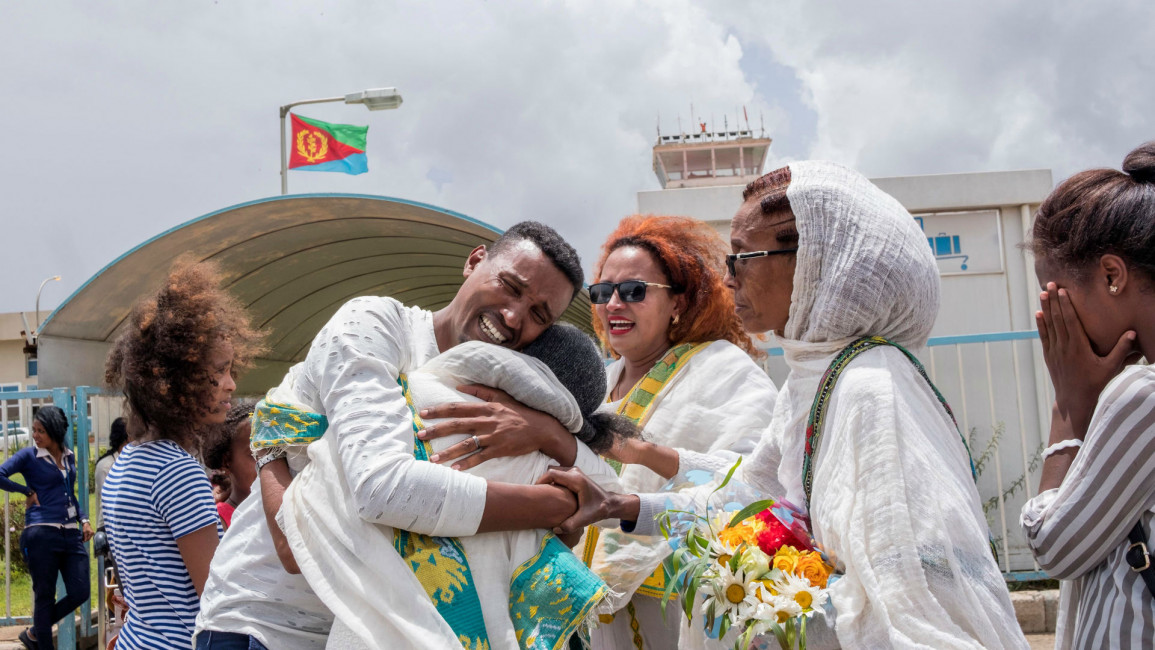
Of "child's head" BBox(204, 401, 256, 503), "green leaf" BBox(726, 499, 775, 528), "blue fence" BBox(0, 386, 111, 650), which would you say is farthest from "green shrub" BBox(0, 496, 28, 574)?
"green leaf" BBox(726, 499, 775, 528)

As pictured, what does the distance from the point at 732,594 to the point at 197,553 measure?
6.02 ft

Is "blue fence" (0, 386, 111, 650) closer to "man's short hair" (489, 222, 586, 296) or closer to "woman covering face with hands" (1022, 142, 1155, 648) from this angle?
"man's short hair" (489, 222, 586, 296)

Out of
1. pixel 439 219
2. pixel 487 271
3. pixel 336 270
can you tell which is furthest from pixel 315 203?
pixel 487 271

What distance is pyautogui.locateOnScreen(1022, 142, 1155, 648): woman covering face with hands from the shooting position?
1879 mm

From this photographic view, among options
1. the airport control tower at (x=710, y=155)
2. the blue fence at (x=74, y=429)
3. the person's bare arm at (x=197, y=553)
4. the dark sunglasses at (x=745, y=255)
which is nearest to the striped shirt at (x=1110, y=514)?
the dark sunglasses at (x=745, y=255)

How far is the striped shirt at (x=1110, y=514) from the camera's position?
1860mm

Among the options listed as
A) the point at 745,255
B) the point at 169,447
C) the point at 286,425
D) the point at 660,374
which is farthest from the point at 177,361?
the point at 745,255

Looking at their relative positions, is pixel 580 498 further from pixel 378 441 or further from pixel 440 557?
pixel 378 441

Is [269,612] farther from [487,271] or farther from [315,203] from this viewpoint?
[315,203]

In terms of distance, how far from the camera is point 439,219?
8.02m

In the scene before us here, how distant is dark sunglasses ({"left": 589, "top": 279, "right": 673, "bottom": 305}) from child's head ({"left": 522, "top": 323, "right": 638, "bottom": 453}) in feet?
3.77

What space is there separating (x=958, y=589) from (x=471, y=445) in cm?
113

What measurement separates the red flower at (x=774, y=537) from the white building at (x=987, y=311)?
17.6 ft

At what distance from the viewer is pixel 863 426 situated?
1.95m
